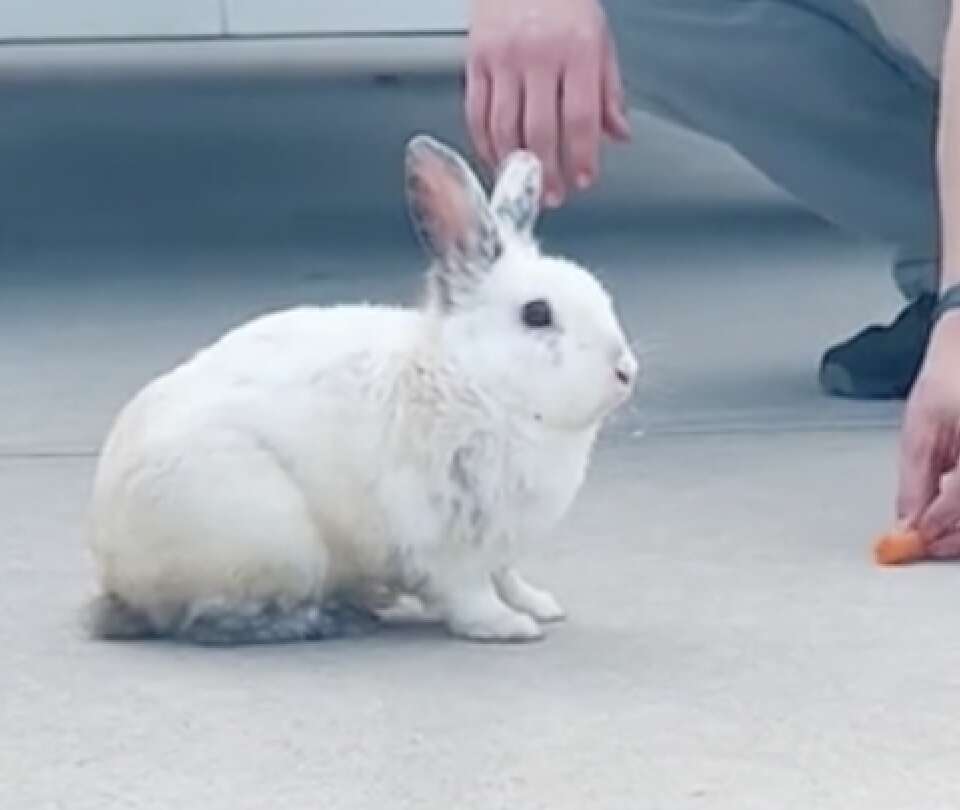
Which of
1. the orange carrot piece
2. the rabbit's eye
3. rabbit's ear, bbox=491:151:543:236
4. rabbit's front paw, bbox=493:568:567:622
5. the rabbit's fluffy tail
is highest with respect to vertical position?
rabbit's ear, bbox=491:151:543:236

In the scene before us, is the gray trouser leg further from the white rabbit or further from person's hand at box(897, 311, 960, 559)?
the white rabbit

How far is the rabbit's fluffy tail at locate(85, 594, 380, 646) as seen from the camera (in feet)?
8.30

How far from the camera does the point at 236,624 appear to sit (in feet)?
8.31

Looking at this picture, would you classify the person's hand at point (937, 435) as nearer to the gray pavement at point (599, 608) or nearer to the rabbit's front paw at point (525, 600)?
the gray pavement at point (599, 608)

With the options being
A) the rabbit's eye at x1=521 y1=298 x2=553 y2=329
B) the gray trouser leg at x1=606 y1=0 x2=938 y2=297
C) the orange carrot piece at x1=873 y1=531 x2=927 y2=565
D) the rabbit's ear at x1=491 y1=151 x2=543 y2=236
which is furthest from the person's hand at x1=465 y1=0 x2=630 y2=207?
the gray trouser leg at x1=606 y1=0 x2=938 y2=297

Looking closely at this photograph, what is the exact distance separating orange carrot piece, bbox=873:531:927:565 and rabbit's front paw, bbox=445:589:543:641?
16.7 inches

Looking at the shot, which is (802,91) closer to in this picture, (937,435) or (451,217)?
(937,435)

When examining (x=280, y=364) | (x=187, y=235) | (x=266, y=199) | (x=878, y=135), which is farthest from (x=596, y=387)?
(x=266, y=199)

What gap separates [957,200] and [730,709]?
2.30 ft

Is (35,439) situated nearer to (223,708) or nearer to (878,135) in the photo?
(878,135)

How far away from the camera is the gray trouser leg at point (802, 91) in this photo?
3.62m

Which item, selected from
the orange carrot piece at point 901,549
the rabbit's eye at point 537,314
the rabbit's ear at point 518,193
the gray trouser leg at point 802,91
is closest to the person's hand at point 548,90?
the rabbit's ear at point 518,193

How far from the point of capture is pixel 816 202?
3818 millimetres

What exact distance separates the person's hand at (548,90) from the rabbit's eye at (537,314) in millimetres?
326
